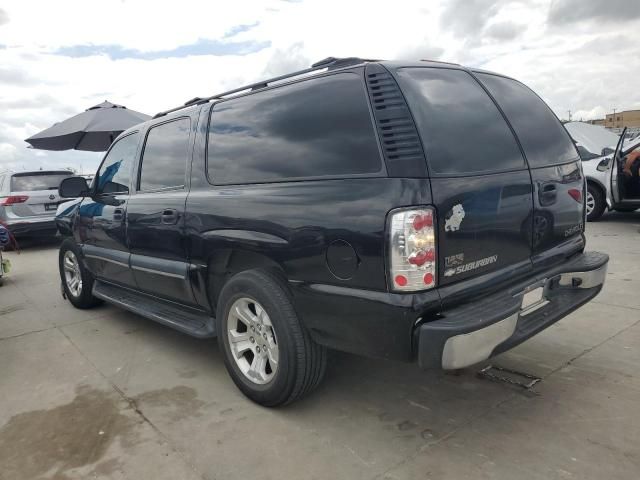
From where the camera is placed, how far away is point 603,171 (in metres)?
8.80

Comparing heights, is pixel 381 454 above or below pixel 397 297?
below

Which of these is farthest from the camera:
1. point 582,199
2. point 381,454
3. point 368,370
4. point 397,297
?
point 368,370

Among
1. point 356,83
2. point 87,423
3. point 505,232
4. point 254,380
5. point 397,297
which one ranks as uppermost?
point 356,83

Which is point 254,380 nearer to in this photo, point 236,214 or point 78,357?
point 236,214

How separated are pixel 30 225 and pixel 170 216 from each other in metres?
7.69

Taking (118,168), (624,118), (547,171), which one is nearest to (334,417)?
(547,171)

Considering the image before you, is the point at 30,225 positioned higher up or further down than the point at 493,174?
further down

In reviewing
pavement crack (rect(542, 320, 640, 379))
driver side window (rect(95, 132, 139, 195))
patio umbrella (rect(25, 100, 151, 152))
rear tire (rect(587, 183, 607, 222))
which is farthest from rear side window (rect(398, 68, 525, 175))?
patio umbrella (rect(25, 100, 151, 152))

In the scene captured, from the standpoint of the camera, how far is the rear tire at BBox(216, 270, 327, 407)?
8.80 ft

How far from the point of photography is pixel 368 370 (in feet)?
11.4

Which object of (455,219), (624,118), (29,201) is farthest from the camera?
(624,118)

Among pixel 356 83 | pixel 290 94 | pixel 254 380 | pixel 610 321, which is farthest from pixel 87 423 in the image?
pixel 610 321

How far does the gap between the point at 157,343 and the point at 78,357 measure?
23.9 inches

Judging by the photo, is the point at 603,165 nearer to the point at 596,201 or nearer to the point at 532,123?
the point at 596,201
